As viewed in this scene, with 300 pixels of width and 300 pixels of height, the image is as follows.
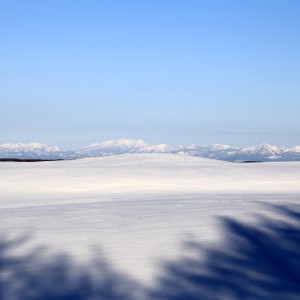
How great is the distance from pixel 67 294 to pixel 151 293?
63 centimetres

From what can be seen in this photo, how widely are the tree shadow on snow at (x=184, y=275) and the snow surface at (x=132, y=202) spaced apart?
0.20 m

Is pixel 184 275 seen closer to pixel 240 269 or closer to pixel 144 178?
pixel 240 269

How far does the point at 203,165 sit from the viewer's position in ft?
47.6

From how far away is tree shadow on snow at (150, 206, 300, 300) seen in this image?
3252 mm

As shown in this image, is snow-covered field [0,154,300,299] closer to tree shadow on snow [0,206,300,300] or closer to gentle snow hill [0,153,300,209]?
gentle snow hill [0,153,300,209]

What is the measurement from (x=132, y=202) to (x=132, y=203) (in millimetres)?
164

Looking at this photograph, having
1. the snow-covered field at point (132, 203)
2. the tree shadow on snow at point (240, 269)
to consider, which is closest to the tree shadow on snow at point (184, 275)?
the tree shadow on snow at point (240, 269)

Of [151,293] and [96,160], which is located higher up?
[96,160]

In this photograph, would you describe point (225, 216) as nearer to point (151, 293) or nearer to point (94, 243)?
point (94, 243)

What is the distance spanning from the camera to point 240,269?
3.78 metres

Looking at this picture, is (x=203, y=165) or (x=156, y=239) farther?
(x=203, y=165)

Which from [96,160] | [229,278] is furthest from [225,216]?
[96,160]

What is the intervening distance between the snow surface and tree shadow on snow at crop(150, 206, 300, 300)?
0.22 meters

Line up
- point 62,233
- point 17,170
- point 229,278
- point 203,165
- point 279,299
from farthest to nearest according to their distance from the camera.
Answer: point 203,165 < point 17,170 < point 62,233 < point 229,278 < point 279,299
